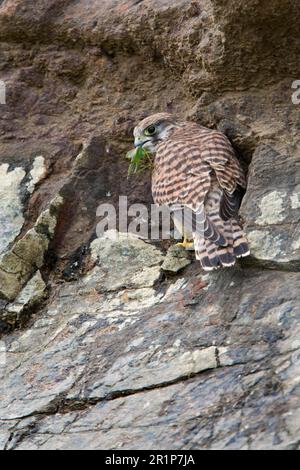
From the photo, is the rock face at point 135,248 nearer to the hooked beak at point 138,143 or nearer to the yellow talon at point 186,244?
the yellow talon at point 186,244

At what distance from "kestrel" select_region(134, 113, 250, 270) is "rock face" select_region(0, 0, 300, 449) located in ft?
0.38

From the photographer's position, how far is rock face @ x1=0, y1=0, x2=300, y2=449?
4656mm

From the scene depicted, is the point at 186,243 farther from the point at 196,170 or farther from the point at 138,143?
the point at 138,143

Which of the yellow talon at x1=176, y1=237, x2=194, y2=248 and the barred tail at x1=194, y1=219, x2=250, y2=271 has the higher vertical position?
the barred tail at x1=194, y1=219, x2=250, y2=271

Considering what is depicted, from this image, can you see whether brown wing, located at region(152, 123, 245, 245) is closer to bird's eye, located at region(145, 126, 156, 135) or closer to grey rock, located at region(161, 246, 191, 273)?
bird's eye, located at region(145, 126, 156, 135)

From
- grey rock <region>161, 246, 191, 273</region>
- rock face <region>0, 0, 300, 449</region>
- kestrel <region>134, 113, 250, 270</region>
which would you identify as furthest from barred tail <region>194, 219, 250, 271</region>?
grey rock <region>161, 246, 191, 273</region>

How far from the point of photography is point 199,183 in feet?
19.0

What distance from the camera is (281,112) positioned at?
19.5ft

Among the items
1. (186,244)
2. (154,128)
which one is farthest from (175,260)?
(154,128)

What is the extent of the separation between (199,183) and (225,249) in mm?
647

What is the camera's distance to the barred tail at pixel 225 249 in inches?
206

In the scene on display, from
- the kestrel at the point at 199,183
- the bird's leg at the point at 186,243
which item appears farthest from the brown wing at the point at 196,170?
the bird's leg at the point at 186,243

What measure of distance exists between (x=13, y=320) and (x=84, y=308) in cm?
44

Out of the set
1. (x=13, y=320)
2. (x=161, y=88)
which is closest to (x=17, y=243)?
(x=13, y=320)
